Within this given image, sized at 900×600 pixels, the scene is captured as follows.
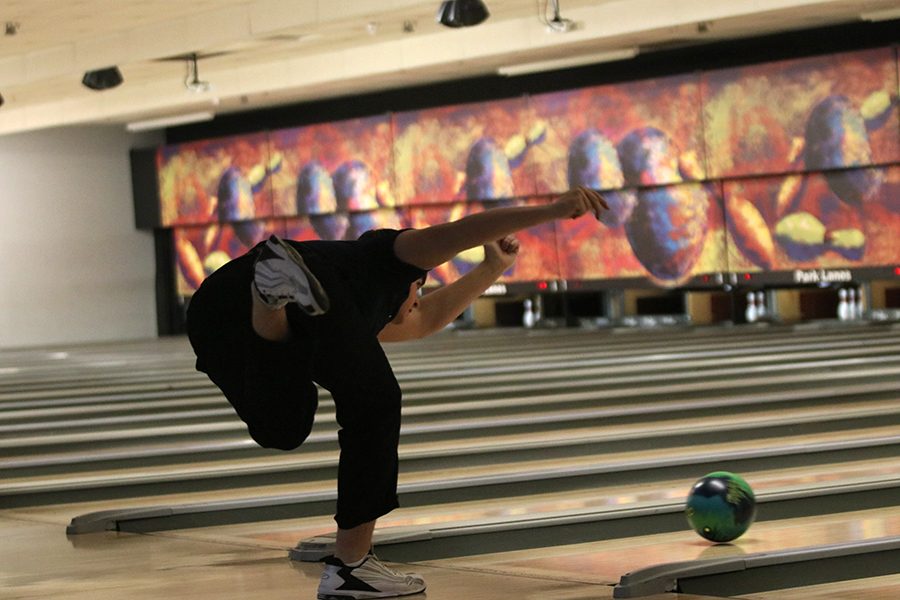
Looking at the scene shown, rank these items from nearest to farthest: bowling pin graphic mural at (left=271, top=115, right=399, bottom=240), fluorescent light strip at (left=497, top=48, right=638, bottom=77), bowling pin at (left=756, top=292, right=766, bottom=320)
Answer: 1. fluorescent light strip at (left=497, top=48, right=638, bottom=77)
2. bowling pin at (left=756, top=292, right=766, bottom=320)
3. bowling pin graphic mural at (left=271, top=115, right=399, bottom=240)

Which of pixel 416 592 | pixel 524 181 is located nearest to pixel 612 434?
pixel 416 592

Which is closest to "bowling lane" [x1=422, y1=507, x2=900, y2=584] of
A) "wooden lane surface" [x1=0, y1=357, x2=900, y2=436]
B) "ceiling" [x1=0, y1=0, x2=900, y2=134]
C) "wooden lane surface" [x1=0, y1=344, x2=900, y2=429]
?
"wooden lane surface" [x1=0, y1=357, x2=900, y2=436]

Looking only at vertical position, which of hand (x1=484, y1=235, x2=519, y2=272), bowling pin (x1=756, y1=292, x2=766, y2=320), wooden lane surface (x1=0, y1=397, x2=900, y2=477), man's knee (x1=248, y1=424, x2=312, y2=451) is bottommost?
bowling pin (x1=756, y1=292, x2=766, y2=320)

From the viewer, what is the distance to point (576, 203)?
2443 millimetres

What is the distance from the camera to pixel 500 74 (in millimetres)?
13664

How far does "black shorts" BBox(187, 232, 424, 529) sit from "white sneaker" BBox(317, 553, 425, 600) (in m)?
0.07

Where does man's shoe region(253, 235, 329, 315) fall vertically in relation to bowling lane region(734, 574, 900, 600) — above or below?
above

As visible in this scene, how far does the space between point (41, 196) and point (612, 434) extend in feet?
40.0

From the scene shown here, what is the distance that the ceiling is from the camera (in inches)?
400

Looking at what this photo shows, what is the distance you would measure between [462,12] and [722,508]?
21.6 feet

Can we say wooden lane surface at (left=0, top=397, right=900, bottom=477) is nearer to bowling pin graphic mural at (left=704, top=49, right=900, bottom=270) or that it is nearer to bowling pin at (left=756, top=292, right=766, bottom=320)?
bowling pin graphic mural at (left=704, top=49, right=900, bottom=270)

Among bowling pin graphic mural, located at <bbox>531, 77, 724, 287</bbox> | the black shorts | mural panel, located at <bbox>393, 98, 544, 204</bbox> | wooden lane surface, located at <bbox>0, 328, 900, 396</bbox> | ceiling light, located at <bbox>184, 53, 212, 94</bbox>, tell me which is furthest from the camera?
mural panel, located at <bbox>393, 98, 544, 204</bbox>

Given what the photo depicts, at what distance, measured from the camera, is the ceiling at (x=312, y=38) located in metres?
10.1

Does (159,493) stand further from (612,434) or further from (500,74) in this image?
(500,74)
